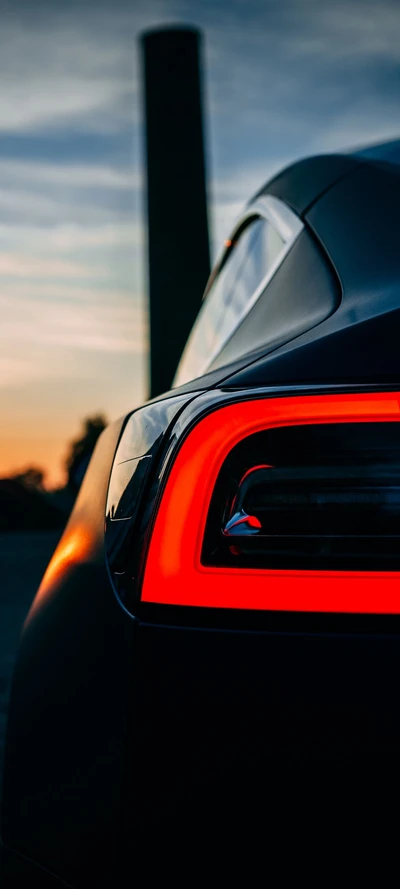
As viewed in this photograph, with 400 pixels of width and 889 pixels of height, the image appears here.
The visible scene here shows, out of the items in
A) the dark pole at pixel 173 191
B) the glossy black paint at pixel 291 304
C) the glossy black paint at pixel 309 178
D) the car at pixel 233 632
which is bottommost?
the car at pixel 233 632

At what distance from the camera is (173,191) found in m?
17.1

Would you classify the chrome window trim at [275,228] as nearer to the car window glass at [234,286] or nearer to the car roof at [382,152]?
the car window glass at [234,286]

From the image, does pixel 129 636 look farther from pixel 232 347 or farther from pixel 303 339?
pixel 232 347

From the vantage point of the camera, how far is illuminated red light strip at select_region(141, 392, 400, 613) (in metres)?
1.05

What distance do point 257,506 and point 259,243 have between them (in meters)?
1.27

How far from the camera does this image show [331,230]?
63.0 inches

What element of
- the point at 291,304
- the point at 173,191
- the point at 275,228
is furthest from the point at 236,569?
the point at 173,191

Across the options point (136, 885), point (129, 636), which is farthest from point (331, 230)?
point (136, 885)

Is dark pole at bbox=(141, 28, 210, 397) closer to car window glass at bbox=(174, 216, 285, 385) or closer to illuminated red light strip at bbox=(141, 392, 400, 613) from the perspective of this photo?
car window glass at bbox=(174, 216, 285, 385)

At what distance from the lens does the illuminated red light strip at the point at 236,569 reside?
1.05m

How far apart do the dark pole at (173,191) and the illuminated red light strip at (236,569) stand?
1518 cm

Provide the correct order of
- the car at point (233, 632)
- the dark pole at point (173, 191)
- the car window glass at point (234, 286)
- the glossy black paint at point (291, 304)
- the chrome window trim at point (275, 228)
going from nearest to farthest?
1. the car at point (233, 632)
2. the glossy black paint at point (291, 304)
3. the chrome window trim at point (275, 228)
4. the car window glass at point (234, 286)
5. the dark pole at point (173, 191)

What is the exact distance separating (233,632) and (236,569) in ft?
0.26

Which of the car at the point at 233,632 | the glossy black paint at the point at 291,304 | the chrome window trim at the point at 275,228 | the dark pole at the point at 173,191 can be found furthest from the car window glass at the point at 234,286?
the dark pole at the point at 173,191
